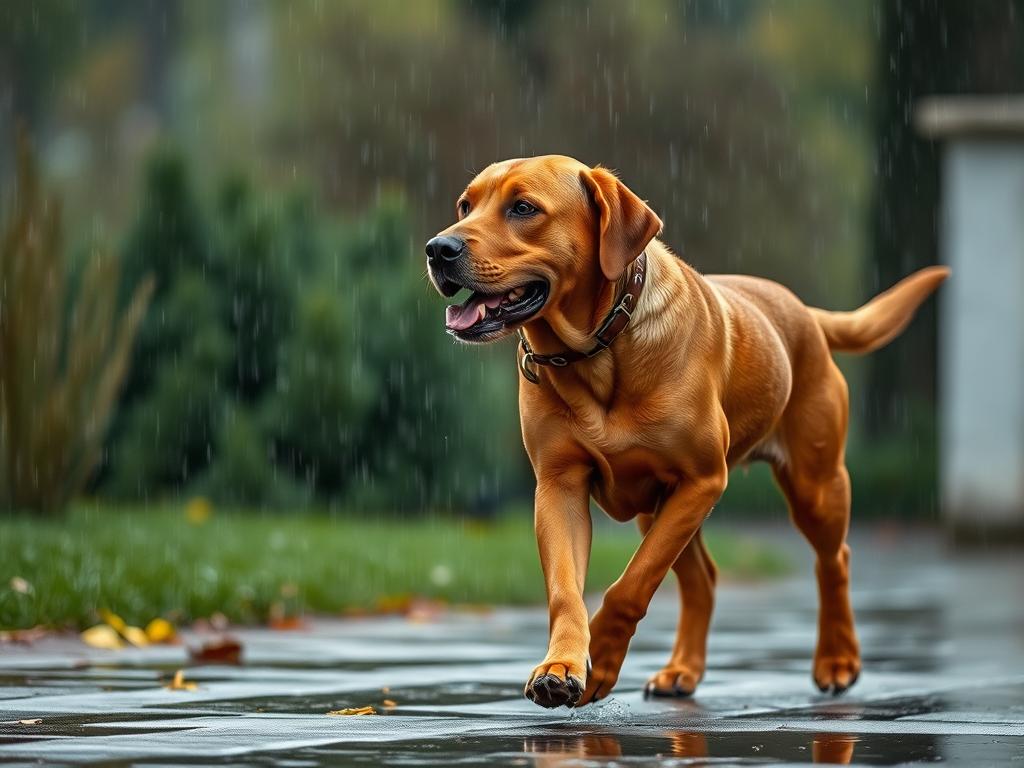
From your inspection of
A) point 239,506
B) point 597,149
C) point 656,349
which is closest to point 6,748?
point 656,349

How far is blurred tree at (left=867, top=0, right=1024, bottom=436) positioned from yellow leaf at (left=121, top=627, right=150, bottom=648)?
54.0 feet

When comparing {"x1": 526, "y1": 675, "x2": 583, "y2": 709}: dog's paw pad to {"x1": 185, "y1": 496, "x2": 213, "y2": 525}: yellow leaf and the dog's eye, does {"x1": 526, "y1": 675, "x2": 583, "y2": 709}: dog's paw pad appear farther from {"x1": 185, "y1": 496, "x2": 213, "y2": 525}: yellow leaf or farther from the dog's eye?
{"x1": 185, "y1": 496, "x2": 213, "y2": 525}: yellow leaf

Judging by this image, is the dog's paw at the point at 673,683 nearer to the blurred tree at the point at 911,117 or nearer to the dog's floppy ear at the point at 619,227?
the dog's floppy ear at the point at 619,227

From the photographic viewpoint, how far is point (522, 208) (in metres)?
5.82

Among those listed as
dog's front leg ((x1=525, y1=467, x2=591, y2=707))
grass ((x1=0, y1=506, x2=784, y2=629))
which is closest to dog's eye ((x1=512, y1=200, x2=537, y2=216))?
dog's front leg ((x1=525, y1=467, x2=591, y2=707))

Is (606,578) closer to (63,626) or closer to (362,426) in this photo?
(362,426)

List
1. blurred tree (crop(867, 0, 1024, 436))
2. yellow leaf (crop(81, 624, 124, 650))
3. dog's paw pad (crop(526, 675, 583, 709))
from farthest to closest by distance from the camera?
blurred tree (crop(867, 0, 1024, 436))
yellow leaf (crop(81, 624, 124, 650))
dog's paw pad (crop(526, 675, 583, 709))

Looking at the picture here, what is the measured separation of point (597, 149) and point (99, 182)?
20524 mm

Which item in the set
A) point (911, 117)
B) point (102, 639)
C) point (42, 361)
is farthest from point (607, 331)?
point (911, 117)

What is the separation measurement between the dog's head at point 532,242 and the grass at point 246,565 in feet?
10.7

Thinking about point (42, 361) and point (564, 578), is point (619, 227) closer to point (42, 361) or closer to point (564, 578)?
point (564, 578)

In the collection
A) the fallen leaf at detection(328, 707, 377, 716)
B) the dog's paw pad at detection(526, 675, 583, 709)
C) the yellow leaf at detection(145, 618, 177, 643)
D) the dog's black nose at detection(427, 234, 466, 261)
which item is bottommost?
the yellow leaf at detection(145, 618, 177, 643)

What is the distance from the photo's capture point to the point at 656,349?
5.88 metres

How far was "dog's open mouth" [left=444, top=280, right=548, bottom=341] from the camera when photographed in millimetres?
5699
